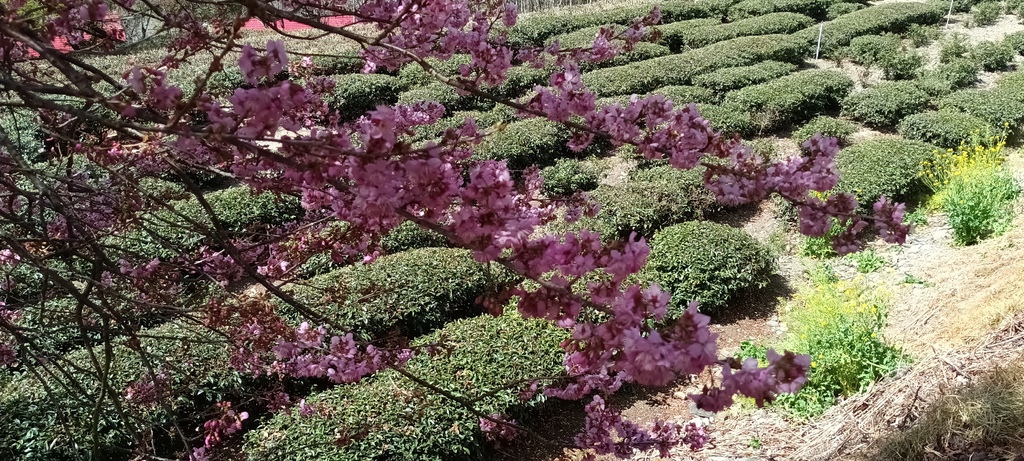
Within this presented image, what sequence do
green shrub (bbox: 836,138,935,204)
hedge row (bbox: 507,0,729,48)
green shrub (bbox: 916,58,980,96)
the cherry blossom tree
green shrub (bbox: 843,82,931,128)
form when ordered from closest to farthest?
the cherry blossom tree < green shrub (bbox: 836,138,935,204) < green shrub (bbox: 843,82,931,128) < green shrub (bbox: 916,58,980,96) < hedge row (bbox: 507,0,729,48)

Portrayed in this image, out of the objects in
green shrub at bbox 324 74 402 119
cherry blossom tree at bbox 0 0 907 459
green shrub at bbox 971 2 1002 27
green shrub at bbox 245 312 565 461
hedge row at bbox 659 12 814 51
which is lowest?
green shrub at bbox 245 312 565 461

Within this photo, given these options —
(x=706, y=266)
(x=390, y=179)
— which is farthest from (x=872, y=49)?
(x=390, y=179)

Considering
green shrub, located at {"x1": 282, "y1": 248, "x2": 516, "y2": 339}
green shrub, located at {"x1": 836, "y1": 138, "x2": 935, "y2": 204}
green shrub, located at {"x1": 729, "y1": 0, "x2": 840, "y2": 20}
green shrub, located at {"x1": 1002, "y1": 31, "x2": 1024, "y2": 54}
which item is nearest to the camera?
green shrub, located at {"x1": 282, "y1": 248, "x2": 516, "y2": 339}

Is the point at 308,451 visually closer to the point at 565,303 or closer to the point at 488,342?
the point at 488,342

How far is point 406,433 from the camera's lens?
3852 mm

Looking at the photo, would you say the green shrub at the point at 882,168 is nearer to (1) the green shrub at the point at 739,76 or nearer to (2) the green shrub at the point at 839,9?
(1) the green shrub at the point at 739,76

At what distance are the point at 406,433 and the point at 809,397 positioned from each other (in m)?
2.48

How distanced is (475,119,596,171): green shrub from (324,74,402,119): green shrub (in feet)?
8.62

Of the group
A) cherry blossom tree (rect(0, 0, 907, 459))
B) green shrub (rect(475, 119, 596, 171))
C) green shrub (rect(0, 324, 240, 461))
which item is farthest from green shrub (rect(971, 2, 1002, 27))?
green shrub (rect(0, 324, 240, 461))

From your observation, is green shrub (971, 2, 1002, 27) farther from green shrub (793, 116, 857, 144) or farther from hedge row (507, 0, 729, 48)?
green shrub (793, 116, 857, 144)

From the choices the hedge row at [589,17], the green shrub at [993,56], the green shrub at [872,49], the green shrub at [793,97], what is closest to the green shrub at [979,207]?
the green shrub at [793,97]

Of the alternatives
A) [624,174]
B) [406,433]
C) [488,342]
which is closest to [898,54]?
[624,174]

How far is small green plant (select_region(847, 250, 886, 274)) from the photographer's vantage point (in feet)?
19.1

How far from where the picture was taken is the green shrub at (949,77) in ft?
31.6
